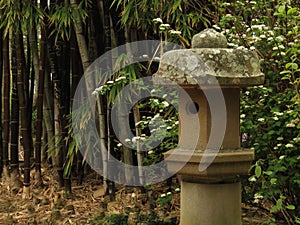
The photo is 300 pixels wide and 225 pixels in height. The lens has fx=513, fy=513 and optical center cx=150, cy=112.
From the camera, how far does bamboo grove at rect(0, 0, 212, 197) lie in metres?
4.13

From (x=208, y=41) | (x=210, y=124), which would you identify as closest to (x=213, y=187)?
(x=210, y=124)

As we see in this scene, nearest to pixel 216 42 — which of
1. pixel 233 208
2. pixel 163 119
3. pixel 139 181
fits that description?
pixel 233 208

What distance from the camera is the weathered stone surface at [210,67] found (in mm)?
2141

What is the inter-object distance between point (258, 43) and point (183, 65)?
4.37 feet

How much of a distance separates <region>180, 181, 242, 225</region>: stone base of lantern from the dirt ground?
4.19 ft

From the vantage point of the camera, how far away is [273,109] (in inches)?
120

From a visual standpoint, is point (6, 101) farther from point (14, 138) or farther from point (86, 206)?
point (86, 206)

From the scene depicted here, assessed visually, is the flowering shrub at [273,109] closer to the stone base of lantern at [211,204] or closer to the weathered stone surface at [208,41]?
the stone base of lantern at [211,204]

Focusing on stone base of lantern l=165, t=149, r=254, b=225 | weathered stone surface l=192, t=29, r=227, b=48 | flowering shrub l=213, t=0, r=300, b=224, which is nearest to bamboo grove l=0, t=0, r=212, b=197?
flowering shrub l=213, t=0, r=300, b=224

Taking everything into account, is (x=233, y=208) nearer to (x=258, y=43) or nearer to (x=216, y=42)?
(x=216, y=42)

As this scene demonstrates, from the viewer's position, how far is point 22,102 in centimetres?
502

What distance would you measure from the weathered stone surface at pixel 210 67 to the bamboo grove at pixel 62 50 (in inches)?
63.2

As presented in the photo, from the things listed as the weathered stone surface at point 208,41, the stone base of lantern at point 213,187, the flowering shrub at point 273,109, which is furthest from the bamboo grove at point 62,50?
the stone base of lantern at point 213,187

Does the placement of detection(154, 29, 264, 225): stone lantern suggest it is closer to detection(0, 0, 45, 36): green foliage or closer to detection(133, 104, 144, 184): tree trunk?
detection(133, 104, 144, 184): tree trunk
